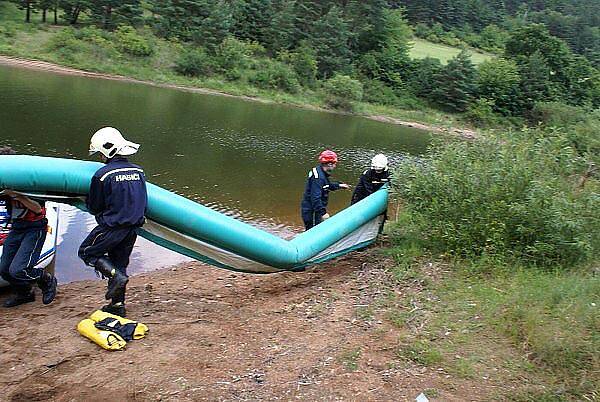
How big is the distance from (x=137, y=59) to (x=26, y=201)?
38032 millimetres

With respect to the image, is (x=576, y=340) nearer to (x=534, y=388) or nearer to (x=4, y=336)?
(x=534, y=388)

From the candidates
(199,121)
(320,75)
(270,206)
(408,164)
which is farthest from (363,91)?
(408,164)

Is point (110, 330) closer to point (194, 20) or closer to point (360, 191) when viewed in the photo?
point (360, 191)

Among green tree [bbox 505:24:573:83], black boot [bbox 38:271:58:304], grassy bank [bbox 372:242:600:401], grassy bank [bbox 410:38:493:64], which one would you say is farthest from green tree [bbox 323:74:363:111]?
black boot [bbox 38:271:58:304]

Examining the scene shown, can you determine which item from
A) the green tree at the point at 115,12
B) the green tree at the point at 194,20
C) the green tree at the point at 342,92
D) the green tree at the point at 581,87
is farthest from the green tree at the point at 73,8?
the green tree at the point at 581,87

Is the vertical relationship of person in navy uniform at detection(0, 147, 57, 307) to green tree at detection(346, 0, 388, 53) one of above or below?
below

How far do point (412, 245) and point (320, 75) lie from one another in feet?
148

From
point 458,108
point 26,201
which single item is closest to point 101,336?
point 26,201

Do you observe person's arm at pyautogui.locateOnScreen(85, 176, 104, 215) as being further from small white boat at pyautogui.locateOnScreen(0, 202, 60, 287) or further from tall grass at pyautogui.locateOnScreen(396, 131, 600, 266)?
tall grass at pyautogui.locateOnScreen(396, 131, 600, 266)

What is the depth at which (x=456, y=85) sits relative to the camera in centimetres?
5191

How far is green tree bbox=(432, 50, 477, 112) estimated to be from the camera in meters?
52.0

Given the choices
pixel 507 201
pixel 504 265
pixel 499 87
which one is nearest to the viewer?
pixel 504 265

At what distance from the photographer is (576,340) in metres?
5.11

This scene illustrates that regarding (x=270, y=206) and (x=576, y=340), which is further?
(x=270, y=206)
